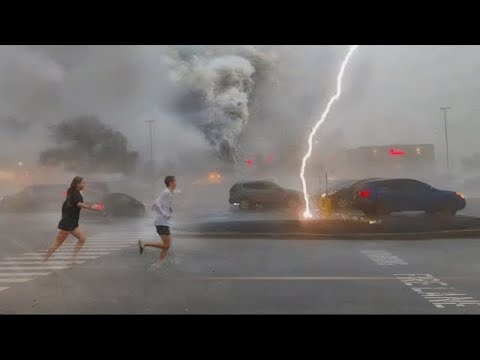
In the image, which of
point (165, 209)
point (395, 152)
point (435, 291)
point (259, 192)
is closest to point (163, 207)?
point (165, 209)

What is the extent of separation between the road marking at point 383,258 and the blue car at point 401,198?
3044 mm

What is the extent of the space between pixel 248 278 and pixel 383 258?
257 cm

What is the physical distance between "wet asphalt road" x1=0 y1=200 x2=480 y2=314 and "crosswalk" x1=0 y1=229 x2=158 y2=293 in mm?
22

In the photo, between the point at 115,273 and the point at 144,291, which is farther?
the point at 115,273

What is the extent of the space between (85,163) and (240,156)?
139 inches

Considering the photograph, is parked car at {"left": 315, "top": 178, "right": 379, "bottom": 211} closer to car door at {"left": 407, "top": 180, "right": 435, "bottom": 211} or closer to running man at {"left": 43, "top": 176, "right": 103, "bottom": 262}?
car door at {"left": 407, "top": 180, "right": 435, "bottom": 211}

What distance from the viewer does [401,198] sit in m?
10.8

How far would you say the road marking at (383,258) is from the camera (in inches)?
270

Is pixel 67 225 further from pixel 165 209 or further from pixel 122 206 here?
pixel 122 206

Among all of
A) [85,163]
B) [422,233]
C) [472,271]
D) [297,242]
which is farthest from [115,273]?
[422,233]

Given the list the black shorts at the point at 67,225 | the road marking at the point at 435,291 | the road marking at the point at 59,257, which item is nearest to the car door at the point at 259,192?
the road marking at the point at 59,257

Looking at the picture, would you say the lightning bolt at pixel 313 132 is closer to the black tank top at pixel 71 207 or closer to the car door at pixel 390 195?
the car door at pixel 390 195

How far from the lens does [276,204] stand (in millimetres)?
12375
